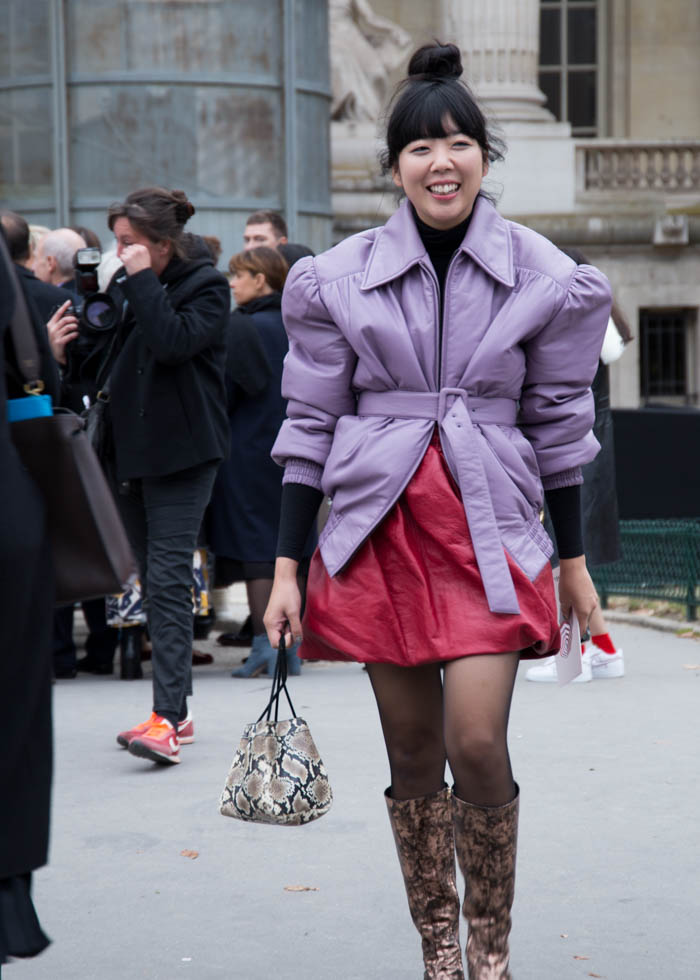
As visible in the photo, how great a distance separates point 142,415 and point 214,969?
290cm

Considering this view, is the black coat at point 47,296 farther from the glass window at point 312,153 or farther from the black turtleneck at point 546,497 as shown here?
the glass window at point 312,153

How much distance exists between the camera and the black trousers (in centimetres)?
603

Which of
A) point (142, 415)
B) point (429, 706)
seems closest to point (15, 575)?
point (429, 706)

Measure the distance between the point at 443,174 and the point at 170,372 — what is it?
9.94 ft

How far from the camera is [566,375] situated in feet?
11.5

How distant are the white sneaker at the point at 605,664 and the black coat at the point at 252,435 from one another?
1.45m

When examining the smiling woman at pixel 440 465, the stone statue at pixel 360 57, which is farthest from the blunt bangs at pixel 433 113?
the stone statue at pixel 360 57

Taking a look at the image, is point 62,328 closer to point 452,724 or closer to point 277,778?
point 277,778

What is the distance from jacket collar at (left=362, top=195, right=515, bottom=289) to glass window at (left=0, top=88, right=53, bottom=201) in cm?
1149

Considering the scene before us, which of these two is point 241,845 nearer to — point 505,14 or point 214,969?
point 214,969

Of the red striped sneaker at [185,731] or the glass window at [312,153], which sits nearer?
the red striped sneaker at [185,731]

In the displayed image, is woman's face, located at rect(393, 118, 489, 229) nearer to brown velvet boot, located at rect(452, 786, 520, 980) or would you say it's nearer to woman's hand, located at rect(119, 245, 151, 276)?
brown velvet boot, located at rect(452, 786, 520, 980)

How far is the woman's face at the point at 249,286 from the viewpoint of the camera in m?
A: 8.13

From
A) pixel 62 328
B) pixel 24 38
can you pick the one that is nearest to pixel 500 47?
pixel 24 38
